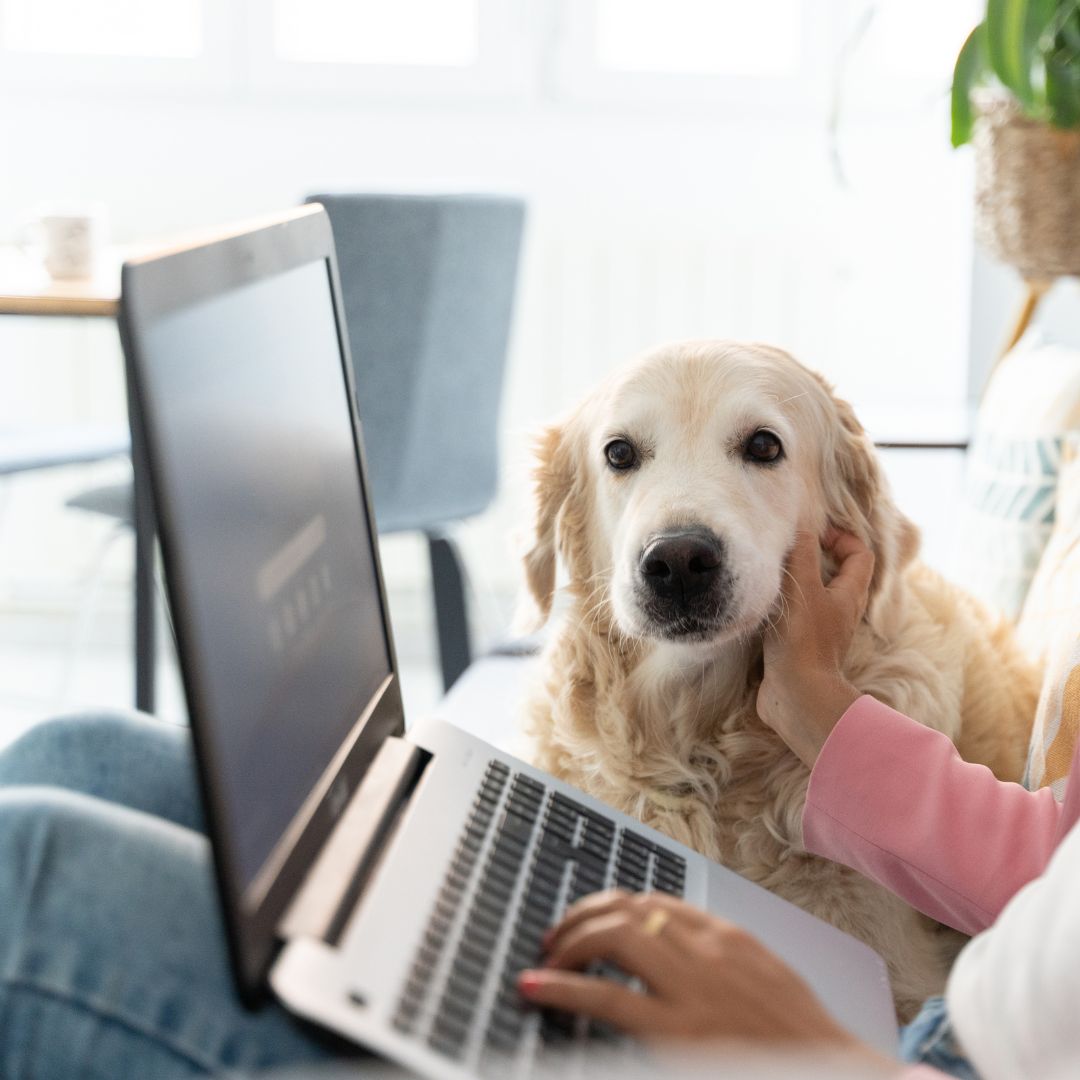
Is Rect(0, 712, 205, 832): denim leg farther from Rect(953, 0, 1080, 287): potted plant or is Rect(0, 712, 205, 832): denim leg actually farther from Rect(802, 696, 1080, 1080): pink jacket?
Rect(953, 0, 1080, 287): potted plant

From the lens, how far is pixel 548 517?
1.47m

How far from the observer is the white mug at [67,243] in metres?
2.23

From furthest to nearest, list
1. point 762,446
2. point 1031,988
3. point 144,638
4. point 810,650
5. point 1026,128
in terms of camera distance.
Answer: point 144,638, point 1026,128, point 762,446, point 810,650, point 1031,988

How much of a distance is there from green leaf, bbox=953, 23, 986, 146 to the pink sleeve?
4.07ft

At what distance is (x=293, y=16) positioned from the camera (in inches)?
130

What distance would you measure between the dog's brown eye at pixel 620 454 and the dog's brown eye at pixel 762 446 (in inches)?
4.6

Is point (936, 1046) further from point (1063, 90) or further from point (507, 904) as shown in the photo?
point (1063, 90)

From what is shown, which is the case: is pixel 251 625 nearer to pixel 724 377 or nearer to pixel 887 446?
pixel 724 377

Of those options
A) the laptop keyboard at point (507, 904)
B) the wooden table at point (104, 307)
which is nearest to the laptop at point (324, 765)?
the laptop keyboard at point (507, 904)

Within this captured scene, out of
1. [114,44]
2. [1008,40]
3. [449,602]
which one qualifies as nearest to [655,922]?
[1008,40]

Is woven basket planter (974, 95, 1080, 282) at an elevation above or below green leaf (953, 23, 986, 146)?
below

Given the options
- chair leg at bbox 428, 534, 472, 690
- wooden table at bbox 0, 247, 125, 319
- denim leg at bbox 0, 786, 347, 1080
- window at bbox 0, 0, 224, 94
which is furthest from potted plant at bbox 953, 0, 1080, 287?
window at bbox 0, 0, 224, 94

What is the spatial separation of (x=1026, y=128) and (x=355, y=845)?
5.40ft

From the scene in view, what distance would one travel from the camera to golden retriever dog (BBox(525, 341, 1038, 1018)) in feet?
3.84
